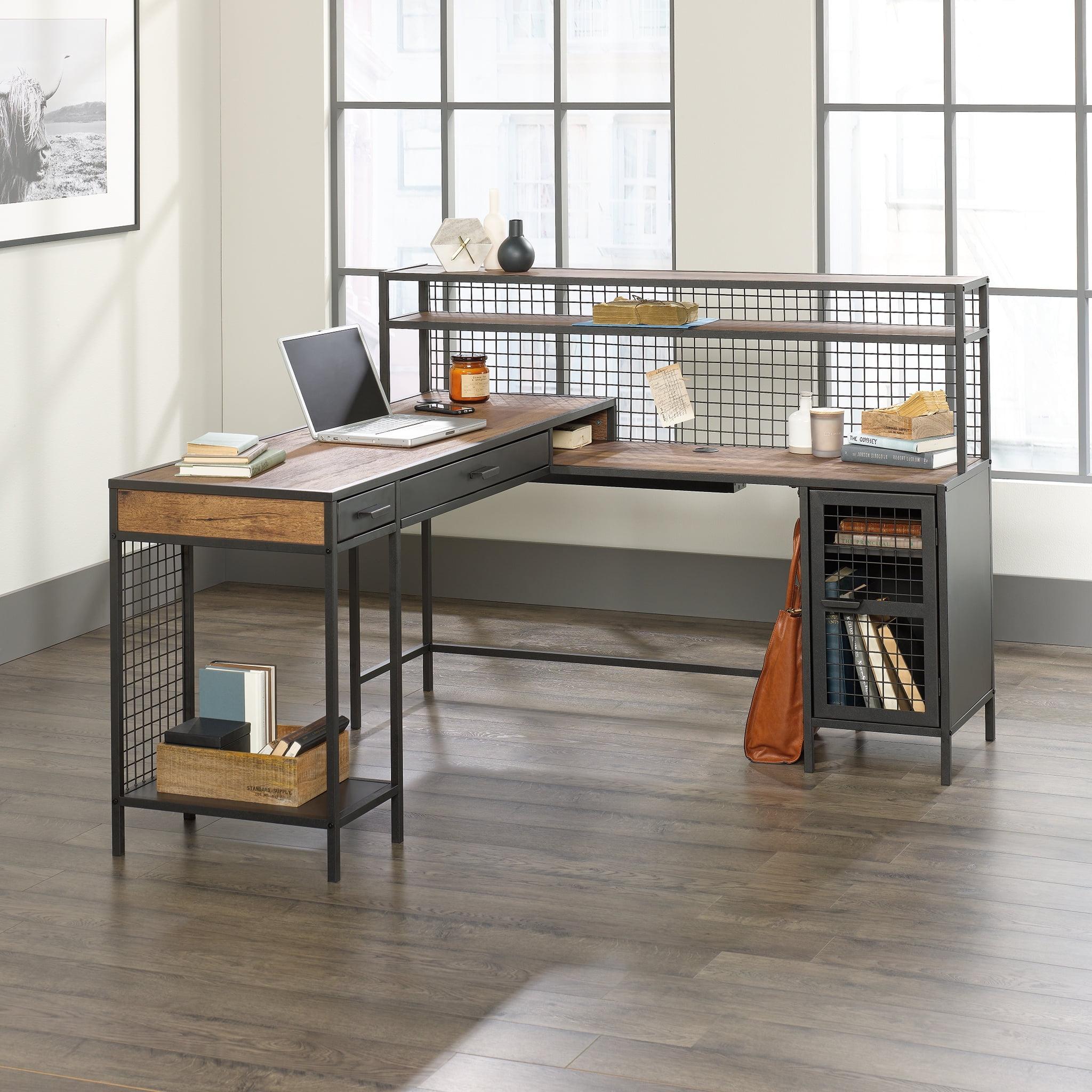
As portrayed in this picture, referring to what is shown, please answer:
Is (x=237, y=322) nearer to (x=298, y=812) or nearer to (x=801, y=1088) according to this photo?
(x=298, y=812)

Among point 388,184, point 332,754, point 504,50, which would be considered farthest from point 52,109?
point 332,754

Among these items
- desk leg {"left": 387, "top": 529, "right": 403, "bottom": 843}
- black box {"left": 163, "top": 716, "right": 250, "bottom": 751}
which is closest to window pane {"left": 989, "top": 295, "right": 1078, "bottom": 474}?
desk leg {"left": 387, "top": 529, "right": 403, "bottom": 843}

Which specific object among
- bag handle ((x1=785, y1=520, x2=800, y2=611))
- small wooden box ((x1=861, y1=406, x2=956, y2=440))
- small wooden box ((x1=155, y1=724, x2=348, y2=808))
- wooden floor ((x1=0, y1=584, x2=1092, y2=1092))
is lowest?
wooden floor ((x1=0, y1=584, x2=1092, y2=1092))

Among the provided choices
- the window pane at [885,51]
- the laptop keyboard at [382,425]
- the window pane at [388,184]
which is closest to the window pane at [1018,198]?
the window pane at [885,51]

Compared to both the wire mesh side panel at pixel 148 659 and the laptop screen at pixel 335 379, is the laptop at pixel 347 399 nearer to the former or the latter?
the laptop screen at pixel 335 379

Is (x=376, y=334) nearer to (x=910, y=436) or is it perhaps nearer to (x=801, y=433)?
(x=801, y=433)

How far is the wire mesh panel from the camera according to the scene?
4.56m

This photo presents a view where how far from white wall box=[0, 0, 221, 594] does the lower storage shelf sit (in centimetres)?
199

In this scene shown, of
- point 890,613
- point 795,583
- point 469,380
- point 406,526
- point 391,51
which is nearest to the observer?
point 406,526

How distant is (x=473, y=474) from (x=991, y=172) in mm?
2431

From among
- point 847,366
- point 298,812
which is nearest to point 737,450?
point 847,366

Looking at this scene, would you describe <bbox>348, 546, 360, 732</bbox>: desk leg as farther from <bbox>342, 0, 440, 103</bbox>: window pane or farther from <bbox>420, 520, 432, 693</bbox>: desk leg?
<bbox>342, 0, 440, 103</bbox>: window pane

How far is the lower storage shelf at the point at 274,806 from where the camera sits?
392 centimetres

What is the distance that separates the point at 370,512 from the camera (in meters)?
3.91
